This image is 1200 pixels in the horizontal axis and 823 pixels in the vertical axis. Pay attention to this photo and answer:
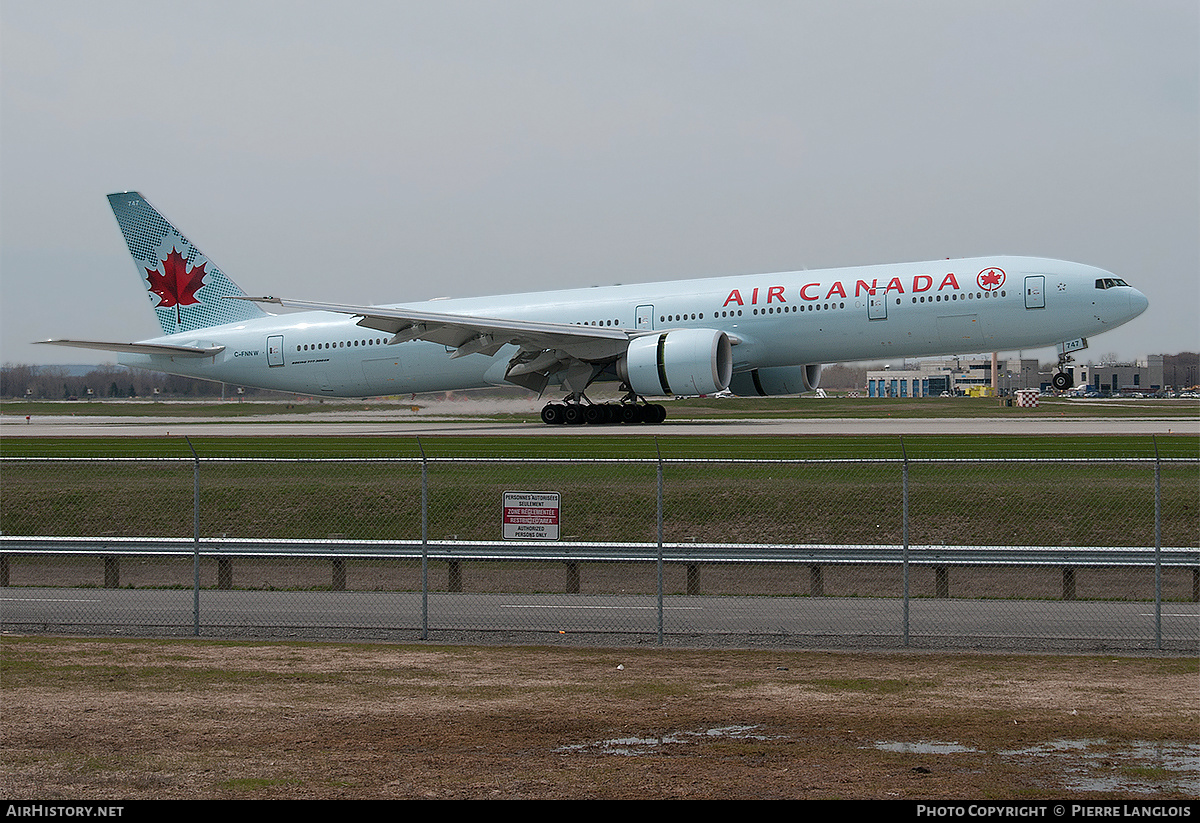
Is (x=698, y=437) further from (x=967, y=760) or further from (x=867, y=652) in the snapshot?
(x=967, y=760)

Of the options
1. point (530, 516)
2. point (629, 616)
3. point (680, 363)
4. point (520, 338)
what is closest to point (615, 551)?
point (629, 616)

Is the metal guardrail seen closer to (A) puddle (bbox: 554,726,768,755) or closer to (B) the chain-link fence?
(B) the chain-link fence

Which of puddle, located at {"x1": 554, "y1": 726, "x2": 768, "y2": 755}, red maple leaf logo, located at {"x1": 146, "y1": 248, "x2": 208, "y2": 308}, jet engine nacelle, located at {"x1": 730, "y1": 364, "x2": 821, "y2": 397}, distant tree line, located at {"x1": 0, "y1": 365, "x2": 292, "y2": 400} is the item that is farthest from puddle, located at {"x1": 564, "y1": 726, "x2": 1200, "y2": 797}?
distant tree line, located at {"x1": 0, "y1": 365, "x2": 292, "y2": 400}

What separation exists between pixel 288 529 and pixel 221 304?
27.0 m

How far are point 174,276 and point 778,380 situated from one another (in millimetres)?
22590

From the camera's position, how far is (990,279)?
32375mm

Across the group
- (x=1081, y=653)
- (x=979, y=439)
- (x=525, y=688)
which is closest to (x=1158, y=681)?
(x=1081, y=653)

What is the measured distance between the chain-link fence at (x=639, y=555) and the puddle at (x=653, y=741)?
3.48m

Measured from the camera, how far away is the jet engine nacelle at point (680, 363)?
110 feet

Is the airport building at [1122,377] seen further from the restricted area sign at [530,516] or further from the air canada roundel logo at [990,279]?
the restricted area sign at [530,516]

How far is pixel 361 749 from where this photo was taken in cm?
814

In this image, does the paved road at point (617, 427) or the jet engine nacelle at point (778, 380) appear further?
the jet engine nacelle at point (778, 380)

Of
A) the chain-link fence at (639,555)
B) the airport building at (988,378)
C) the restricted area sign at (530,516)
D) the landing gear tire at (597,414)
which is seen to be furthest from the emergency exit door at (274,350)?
the airport building at (988,378)

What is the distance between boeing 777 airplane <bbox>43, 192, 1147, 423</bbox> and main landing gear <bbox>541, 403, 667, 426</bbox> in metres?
0.05
